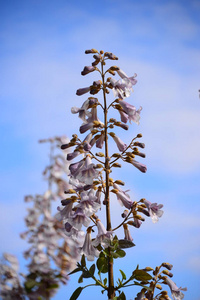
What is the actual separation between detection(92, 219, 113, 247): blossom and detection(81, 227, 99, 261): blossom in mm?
135

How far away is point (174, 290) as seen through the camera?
434 centimetres

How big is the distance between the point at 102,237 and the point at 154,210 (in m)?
0.67

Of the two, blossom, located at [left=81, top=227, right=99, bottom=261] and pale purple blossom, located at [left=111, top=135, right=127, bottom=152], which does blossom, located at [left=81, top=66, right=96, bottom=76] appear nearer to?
pale purple blossom, located at [left=111, top=135, right=127, bottom=152]

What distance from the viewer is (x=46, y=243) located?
17.1ft

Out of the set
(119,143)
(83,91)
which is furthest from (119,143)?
(83,91)

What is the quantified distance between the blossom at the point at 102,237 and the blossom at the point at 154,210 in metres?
0.55

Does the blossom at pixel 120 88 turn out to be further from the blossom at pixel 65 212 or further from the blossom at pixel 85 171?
the blossom at pixel 65 212

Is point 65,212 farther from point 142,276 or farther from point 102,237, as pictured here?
point 142,276

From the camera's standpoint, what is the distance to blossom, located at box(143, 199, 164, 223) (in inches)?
162

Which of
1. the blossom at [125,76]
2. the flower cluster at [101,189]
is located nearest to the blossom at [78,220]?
the flower cluster at [101,189]

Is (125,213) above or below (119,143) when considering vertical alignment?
below

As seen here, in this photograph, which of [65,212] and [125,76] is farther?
[125,76]

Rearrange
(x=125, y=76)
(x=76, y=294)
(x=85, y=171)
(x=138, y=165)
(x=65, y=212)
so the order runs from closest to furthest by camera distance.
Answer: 1. (x=76, y=294)
2. (x=85, y=171)
3. (x=65, y=212)
4. (x=138, y=165)
5. (x=125, y=76)

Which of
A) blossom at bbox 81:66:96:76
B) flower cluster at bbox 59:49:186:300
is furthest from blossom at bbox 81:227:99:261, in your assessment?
blossom at bbox 81:66:96:76
